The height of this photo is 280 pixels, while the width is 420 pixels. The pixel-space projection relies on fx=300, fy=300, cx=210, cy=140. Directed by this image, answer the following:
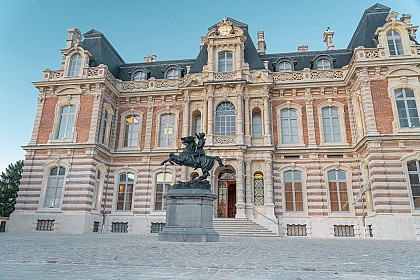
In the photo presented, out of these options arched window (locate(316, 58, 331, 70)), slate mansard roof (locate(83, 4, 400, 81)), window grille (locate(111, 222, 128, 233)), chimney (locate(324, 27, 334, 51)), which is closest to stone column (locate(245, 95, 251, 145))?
slate mansard roof (locate(83, 4, 400, 81))

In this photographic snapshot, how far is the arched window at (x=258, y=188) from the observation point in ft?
66.4

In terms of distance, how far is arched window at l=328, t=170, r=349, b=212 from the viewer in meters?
20.0

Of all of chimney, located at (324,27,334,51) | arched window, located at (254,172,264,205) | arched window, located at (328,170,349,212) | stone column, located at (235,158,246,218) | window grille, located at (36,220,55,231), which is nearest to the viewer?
stone column, located at (235,158,246,218)

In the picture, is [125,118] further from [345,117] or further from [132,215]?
[345,117]

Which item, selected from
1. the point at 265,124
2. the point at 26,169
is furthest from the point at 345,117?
the point at 26,169

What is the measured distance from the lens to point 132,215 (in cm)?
2166

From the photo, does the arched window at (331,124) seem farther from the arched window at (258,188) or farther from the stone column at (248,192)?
the stone column at (248,192)

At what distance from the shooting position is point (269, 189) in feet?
65.0

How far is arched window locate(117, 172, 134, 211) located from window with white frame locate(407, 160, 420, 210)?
18.3m

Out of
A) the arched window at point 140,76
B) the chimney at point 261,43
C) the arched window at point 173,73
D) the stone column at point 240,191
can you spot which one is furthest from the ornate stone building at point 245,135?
the chimney at point 261,43

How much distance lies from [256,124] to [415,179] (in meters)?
10.4

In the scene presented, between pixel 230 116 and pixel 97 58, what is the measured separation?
11824 millimetres

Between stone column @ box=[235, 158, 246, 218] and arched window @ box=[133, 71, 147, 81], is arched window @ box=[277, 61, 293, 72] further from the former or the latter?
arched window @ box=[133, 71, 147, 81]

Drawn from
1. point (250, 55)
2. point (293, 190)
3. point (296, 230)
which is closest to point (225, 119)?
point (250, 55)
